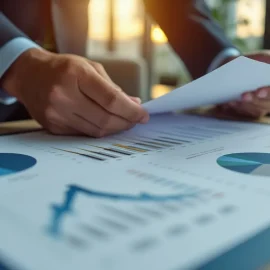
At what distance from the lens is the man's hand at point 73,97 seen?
1.62ft

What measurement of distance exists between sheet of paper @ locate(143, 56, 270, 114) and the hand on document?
3 cm

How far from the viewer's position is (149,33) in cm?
279

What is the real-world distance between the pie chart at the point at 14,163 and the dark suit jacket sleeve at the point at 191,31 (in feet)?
1.83

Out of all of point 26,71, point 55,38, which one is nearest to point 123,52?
point 55,38

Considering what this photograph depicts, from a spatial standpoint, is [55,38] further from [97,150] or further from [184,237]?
[184,237]

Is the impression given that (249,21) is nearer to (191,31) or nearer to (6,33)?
(191,31)

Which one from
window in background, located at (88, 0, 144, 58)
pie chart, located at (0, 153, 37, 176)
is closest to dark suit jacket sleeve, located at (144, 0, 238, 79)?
pie chart, located at (0, 153, 37, 176)

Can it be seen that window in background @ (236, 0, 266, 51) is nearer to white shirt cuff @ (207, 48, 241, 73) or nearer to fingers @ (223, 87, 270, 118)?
white shirt cuff @ (207, 48, 241, 73)

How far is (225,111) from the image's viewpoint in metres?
0.76

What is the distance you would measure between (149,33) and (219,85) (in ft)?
7.60

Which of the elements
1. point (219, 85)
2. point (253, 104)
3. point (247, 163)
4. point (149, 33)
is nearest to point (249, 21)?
point (149, 33)

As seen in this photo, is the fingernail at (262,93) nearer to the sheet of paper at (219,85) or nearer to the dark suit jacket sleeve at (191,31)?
the sheet of paper at (219,85)

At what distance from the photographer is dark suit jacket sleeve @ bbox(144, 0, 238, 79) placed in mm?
885

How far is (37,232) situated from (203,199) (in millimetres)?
106
